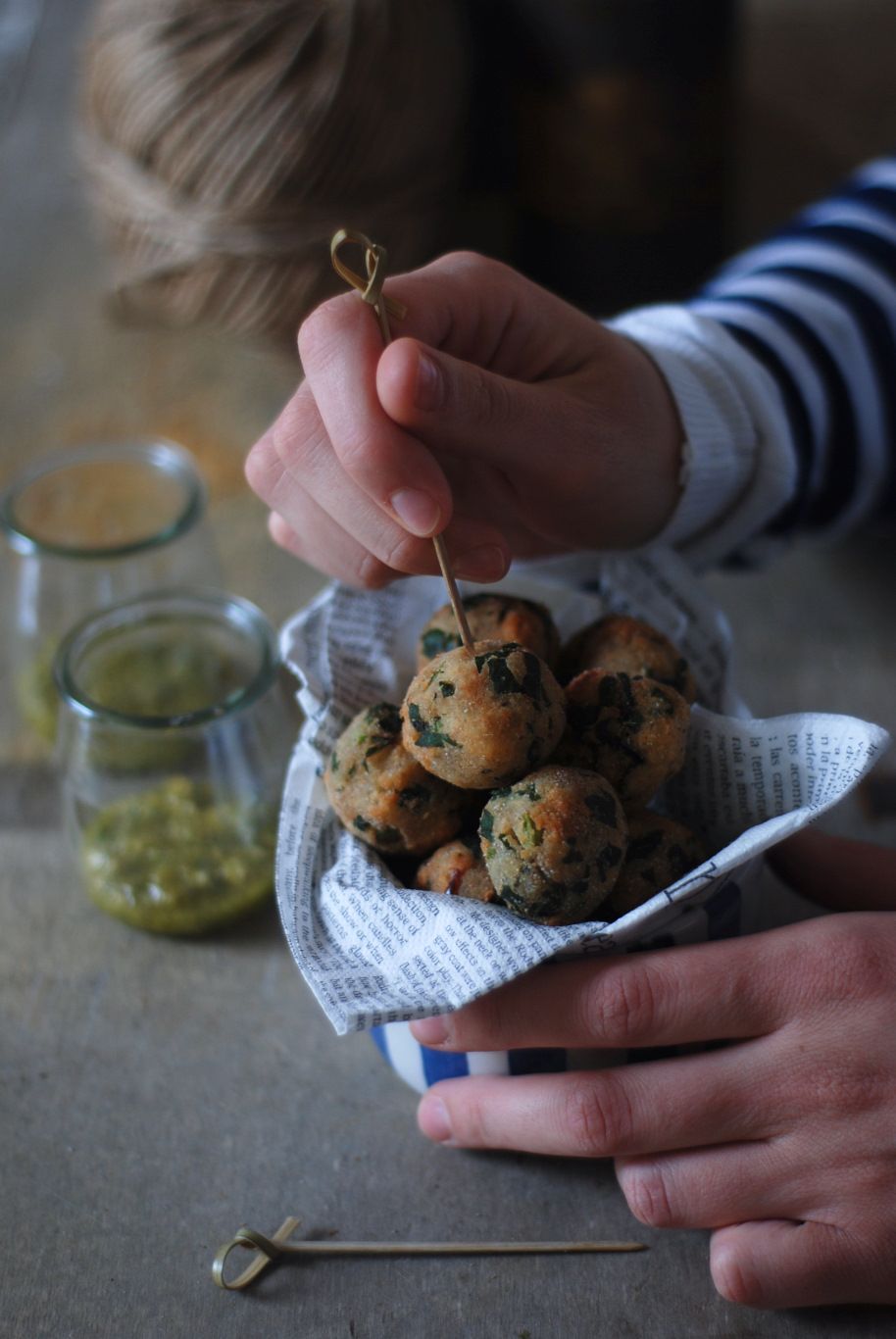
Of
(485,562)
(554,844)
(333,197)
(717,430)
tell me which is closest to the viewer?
(554,844)

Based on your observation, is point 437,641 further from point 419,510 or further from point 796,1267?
point 796,1267

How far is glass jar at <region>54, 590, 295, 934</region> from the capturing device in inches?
25.6

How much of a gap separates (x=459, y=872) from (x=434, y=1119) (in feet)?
0.40

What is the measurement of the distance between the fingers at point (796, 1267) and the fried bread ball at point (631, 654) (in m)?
0.22

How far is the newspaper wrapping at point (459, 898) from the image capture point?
46 centimetres

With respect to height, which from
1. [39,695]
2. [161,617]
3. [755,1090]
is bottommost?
[39,695]

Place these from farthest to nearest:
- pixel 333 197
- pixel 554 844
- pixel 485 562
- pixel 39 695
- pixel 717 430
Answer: pixel 333 197, pixel 39 695, pixel 717 430, pixel 485 562, pixel 554 844

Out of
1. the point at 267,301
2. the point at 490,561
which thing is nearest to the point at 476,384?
the point at 490,561

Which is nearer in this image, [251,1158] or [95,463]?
[251,1158]

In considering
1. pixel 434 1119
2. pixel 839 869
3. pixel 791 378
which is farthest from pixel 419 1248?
pixel 791 378

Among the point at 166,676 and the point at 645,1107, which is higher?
the point at 645,1107

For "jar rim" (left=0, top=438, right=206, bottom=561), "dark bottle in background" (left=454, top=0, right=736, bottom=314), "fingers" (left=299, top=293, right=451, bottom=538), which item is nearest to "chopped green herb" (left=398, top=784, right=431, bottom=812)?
"fingers" (left=299, top=293, right=451, bottom=538)

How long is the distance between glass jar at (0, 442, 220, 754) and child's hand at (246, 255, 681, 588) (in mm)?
230

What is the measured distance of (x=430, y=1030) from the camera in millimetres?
507
